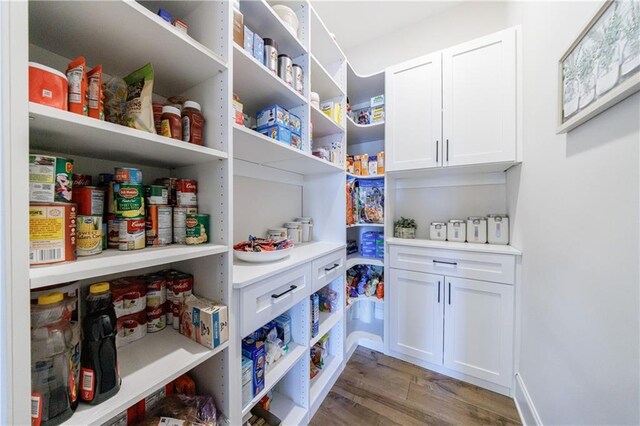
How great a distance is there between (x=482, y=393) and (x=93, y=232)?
217cm

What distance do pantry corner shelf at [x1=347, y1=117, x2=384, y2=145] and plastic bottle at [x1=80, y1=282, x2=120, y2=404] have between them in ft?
5.60

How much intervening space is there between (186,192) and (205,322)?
460mm

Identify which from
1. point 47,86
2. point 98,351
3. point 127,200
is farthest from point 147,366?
point 47,86

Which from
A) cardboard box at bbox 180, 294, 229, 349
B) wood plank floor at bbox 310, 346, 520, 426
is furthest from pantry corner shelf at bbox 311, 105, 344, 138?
wood plank floor at bbox 310, 346, 520, 426

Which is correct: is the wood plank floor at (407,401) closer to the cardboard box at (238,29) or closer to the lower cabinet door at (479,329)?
the lower cabinet door at (479,329)

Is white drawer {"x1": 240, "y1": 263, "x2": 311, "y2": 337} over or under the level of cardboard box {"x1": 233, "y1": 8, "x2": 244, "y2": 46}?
under

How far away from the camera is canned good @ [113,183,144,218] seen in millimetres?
678

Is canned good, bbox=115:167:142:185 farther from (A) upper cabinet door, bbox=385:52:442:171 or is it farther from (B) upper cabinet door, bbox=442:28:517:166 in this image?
(B) upper cabinet door, bbox=442:28:517:166

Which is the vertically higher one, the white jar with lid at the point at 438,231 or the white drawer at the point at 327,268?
the white jar with lid at the point at 438,231

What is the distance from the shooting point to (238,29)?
2.89ft

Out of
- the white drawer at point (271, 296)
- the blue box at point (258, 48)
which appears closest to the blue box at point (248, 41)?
the blue box at point (258, 48)

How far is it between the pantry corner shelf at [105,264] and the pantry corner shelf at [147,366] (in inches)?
11.8

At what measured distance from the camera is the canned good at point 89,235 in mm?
585

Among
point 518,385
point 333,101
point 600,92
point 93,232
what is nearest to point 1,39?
point 93,232
